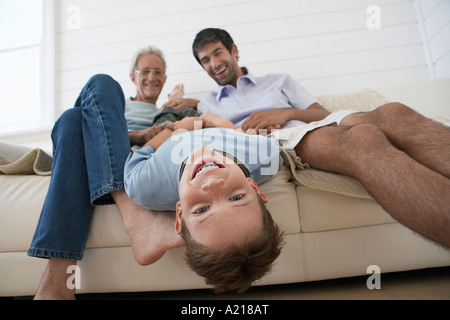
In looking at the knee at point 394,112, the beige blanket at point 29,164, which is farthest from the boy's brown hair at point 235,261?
the beige blanket at point 29,164

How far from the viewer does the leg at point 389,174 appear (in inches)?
26.6

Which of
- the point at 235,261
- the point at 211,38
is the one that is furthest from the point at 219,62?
the point at 235,261

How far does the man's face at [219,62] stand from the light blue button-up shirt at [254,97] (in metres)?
0.07

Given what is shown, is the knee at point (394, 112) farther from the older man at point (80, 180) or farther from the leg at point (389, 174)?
the older man at point (80, 180)

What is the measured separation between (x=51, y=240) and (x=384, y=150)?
105cm

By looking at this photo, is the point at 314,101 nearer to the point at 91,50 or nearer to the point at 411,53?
the point at 411,53

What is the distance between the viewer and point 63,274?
918 millimetres

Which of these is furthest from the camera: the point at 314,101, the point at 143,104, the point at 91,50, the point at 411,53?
the point at 91,50

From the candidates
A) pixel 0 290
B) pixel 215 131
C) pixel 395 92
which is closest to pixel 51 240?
pixel 0 290

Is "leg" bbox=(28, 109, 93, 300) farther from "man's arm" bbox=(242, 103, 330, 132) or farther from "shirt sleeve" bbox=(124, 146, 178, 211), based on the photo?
"man's arm" bbox=(242, 103, 330, 132)

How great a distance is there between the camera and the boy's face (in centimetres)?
73

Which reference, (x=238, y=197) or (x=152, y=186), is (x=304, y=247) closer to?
(x=238, y=197)

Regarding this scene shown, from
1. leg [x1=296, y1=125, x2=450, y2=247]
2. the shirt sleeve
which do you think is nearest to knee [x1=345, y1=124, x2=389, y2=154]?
leg [x1=296, y1=125, x2=450, y2=247]

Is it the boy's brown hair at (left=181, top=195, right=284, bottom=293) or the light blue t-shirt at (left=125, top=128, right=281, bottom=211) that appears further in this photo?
the light blue t-shirt at (left=125, top=128, right=281, bottom=211)
